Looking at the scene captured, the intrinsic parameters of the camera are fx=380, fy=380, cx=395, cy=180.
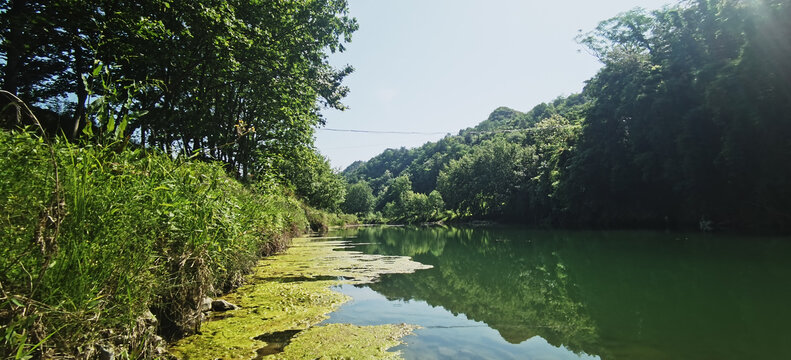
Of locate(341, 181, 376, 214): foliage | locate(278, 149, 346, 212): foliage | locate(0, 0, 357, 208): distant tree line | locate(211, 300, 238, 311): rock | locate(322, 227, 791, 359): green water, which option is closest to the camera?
locate(322, 227, 791, 359): green water

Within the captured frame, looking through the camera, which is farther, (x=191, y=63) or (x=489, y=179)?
(x=489, y=179)

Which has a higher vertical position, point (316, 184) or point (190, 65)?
point (190, 65)

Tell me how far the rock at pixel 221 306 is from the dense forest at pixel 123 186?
385 mm

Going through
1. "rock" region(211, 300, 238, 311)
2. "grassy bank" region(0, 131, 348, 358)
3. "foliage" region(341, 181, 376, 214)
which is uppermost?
"foliage" region(341, 181, 376, 214)

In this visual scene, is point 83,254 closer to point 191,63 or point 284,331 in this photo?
point 284,331

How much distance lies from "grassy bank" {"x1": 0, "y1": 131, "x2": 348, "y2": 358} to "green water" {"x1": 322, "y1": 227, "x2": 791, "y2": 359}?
7.66 ft

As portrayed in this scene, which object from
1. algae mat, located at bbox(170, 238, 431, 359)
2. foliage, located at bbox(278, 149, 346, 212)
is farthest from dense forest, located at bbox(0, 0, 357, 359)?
foliage, located at bbox(278, 149, 346, 212)

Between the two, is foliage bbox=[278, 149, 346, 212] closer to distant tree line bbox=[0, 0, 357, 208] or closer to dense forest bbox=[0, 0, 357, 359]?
distant tree line bbox=[0, 0, 357, 208]

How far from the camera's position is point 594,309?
17.9 ft

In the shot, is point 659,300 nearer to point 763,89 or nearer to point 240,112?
point 240,112

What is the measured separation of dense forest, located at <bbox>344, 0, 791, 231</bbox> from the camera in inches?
667

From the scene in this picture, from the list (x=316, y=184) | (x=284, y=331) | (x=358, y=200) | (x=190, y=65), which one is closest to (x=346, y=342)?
(x=284, y=331)

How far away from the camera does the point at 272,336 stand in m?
4.20

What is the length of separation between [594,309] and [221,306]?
5.19 m
